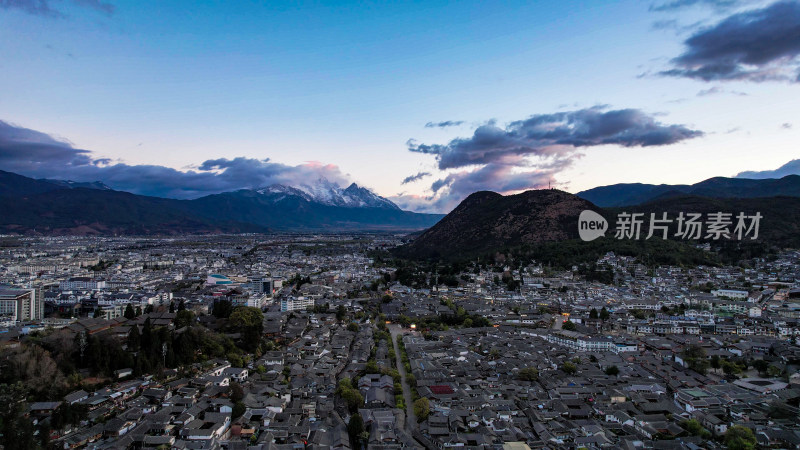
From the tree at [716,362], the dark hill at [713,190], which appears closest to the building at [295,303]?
the tree at [716,362]

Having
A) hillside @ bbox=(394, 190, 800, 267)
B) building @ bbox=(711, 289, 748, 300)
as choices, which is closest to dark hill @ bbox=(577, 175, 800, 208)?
hillside @ bbox=(394, 190, 800, 267)

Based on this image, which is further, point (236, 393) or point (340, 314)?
point (340, 314)

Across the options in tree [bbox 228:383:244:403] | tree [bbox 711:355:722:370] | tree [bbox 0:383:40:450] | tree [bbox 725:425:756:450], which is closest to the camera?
tree [bbox 0:383:40:450]

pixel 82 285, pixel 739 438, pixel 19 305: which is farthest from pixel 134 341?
pixel 82 285

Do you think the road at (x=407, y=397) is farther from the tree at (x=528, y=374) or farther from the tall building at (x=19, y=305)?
the tall building at (x=19, y=305)

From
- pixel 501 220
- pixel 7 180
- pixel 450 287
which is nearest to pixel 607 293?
pixel 450 287

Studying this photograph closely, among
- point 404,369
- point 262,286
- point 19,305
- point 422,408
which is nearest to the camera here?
point 422,408

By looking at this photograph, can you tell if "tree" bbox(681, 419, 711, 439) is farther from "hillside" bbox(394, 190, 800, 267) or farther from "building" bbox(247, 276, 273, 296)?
"hillside" bbox(394, 190, 800, 267)

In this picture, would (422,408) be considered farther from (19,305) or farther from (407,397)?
(19,305)
